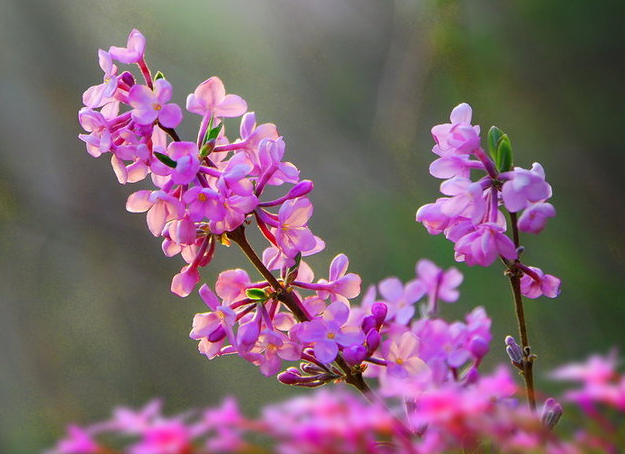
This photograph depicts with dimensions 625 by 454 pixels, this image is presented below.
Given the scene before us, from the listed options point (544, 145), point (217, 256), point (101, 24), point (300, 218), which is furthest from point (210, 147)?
point (544, 145)

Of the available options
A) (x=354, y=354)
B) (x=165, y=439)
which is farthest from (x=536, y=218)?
(x=165, y=439)

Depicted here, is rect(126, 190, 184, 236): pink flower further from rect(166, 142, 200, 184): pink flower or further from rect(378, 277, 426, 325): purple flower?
rect(378, 277, 426, 325): purple flower

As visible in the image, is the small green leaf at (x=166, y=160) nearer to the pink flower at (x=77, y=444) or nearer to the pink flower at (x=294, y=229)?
the pink flower at (x=294, y=229)

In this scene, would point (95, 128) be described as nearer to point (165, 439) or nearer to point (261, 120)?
point (165, 439)

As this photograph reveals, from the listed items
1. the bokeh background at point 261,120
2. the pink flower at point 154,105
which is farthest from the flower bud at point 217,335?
the bokeh background at point 261,120

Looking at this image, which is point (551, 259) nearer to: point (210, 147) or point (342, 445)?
point (210, 147)

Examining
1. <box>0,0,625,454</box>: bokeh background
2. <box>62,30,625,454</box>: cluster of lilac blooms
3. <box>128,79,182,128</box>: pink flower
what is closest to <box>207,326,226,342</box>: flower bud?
<box>62,30,625,454</box>: cluster of lilac blooms
